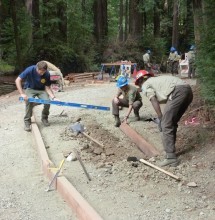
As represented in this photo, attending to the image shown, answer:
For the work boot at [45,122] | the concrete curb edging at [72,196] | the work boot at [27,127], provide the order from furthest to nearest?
1. the work boot at [45,122]
2. the work boot at [27,127]
3. the concrete curb edging at [72,196]

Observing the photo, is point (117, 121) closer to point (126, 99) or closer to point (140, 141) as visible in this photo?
point (126, 99)

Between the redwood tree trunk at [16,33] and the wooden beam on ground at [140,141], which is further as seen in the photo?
the redwood tree trunk at [16,33]

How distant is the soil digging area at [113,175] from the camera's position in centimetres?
543

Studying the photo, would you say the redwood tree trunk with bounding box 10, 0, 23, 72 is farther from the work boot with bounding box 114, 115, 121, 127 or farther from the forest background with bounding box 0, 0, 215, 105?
the work boot with bounding box 114, 115, 121, 127

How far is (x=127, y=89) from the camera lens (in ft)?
33.0

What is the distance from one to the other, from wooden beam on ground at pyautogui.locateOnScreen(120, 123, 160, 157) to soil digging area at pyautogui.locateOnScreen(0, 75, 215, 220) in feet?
→ 0.41

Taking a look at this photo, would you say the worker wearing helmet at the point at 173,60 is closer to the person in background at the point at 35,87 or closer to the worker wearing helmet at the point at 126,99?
the worker wearing helmet at the point at 126,99

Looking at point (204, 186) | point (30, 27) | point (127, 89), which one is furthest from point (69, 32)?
point (204, 186)

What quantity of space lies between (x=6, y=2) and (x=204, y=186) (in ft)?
78.7

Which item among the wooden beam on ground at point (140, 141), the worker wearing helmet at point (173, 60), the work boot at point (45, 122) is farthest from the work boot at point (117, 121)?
the worker wearing helmet at point (173, 60)

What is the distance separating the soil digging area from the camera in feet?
17.8

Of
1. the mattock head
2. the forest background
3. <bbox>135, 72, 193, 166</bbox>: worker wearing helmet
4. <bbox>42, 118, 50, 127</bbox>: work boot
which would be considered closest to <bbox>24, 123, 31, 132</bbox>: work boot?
<bbox>42, 118, 50, 127</bbox>: work boot

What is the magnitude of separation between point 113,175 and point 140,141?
209 centimetres

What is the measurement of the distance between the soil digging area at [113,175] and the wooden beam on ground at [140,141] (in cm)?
12
